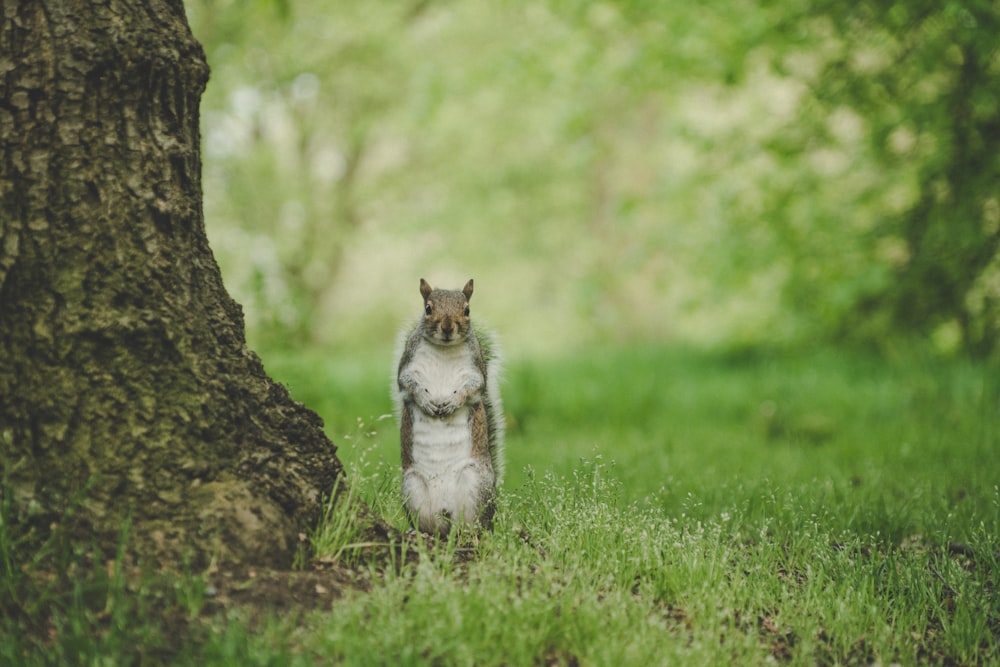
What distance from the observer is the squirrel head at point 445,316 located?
2864 millimetres

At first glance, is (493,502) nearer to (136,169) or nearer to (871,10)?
(136,169)

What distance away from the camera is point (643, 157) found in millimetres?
12656

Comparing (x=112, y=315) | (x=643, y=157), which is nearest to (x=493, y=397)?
(x=112, y=315)

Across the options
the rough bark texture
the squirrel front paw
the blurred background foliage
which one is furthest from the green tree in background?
the rough bark texture

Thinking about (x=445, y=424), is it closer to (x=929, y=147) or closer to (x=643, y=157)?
(x=929, y=147)

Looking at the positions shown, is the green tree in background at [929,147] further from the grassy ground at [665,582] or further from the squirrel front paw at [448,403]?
the squirrel front paw at [448,403]

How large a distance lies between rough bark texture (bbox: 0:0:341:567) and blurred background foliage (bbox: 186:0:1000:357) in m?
1.49

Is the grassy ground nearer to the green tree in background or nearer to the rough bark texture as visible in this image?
the rough bark texture

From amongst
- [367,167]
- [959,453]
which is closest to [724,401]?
[959,453]

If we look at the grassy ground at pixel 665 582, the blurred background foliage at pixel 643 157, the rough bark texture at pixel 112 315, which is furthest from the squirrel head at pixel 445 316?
the blurred background foliage at pixel 643 157

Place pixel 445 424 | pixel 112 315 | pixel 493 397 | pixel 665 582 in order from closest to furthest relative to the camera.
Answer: pixel 112 315 < pixel 665 582 < pixel 445 424 < pixel 493 397

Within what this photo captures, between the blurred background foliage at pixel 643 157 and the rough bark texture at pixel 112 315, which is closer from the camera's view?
the rough bark texture at pixel 112 315

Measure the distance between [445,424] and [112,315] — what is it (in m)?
1.12

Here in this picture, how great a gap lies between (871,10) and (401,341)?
490 cm
